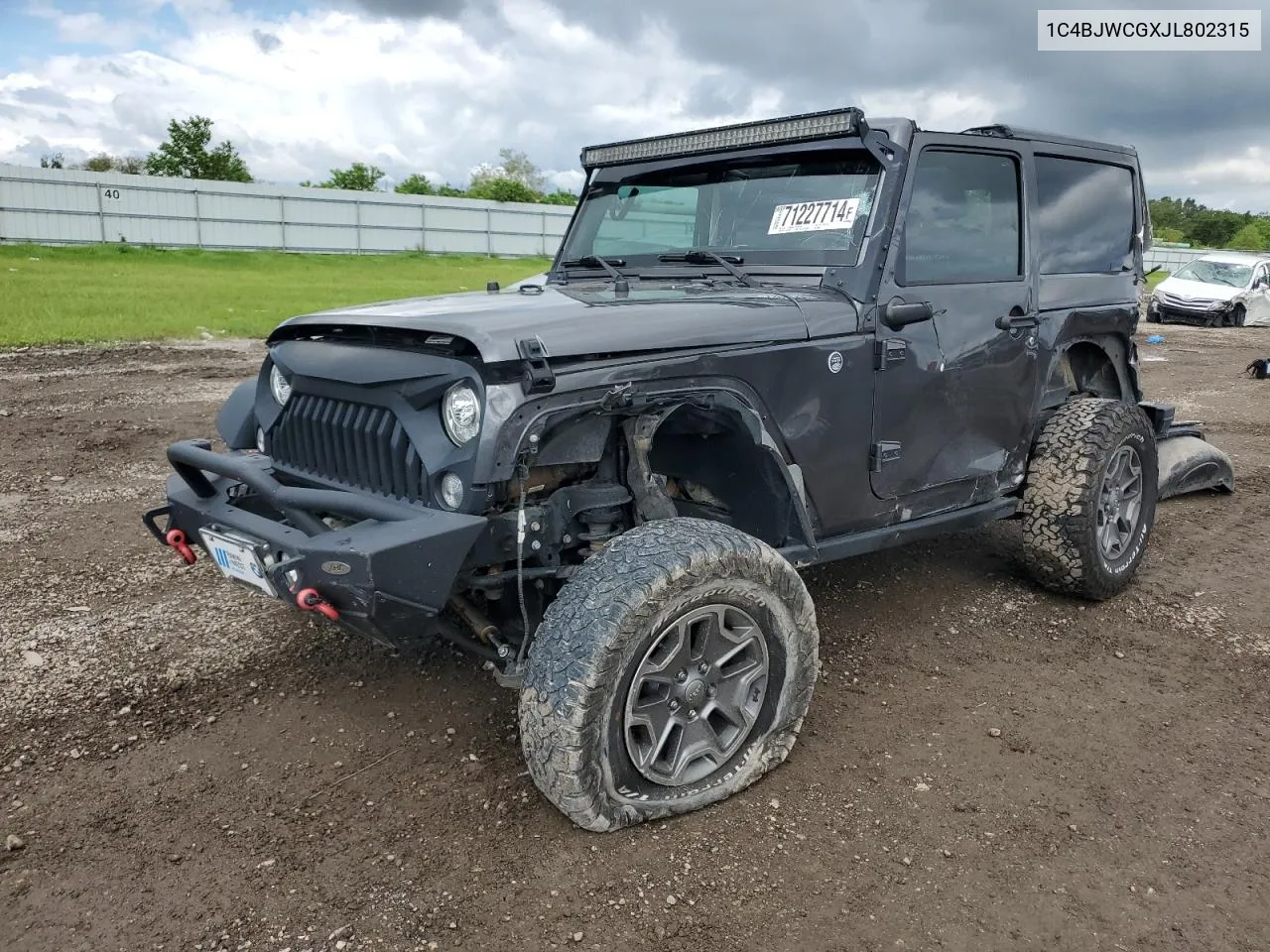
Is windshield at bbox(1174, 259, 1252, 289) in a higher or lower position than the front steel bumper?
higher

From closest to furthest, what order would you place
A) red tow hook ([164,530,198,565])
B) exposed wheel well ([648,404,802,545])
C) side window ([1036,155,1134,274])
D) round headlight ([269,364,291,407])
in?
exposed wheel well ([648,404,802,545]) < red tow hook ([164,530,198,565]) < round headlight ([269,364,291,407]) < side window ([1036,155,1134,274])

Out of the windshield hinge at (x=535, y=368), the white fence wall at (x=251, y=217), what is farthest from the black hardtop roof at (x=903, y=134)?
the white fence wall at (x=251, y=217)

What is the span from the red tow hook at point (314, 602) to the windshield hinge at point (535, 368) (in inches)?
32.5

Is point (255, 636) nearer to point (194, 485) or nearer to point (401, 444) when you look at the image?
point (194, 485)

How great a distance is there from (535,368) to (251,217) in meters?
35.8

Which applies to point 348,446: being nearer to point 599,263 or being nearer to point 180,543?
point 180,543

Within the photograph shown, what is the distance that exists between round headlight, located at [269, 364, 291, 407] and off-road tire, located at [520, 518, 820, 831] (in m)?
1.46

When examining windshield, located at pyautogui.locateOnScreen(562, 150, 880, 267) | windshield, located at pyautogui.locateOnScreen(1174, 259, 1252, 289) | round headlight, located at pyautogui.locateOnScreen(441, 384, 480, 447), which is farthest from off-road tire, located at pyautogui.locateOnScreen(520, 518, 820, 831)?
windshield, located at pyautogui.locateOnScreen(1174, 259, 1252, 289)

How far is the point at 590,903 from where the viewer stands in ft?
8.84

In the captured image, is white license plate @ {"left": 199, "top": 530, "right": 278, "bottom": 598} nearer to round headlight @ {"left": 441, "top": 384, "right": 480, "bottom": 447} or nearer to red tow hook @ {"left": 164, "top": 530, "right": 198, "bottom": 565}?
red tow hook @ {"left": 164, "top": 530, "right": 198, "bottom": 565}

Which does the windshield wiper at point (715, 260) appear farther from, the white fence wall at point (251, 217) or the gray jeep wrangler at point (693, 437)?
the white fence wall at point (251, 217)

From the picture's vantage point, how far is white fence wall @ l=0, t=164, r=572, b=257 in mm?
31562

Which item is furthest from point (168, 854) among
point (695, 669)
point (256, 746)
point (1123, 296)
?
point (1123, 296)

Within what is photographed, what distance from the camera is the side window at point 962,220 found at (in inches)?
154
